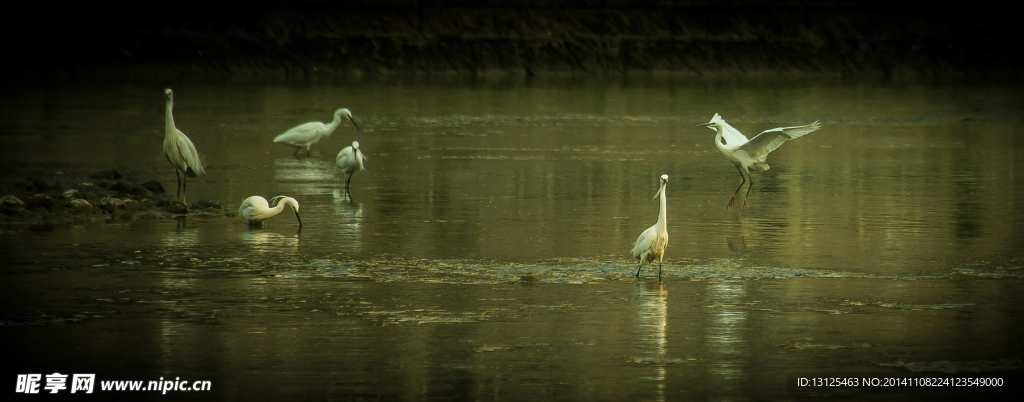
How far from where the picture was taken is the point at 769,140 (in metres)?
14.0

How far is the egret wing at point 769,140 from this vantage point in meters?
13.3

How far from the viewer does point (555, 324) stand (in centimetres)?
779

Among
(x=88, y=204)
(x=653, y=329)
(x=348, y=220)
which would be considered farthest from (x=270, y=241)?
(x=653, y=329)

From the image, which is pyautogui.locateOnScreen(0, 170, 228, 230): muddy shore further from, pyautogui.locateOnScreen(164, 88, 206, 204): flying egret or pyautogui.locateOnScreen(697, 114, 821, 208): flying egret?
pyautogui.locateOnScreen(697, 114, 821, 208): flying egret

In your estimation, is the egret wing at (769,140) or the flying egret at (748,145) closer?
the egret wing at (769,140)

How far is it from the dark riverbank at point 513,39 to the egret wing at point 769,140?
1291 inches

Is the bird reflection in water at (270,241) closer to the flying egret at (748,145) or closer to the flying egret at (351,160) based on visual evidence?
the flying egret at (351,160)

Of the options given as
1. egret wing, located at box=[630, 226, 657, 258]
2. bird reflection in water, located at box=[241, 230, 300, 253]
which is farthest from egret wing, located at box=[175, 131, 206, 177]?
egret wing, located at box=[630, 226, 657, 258]

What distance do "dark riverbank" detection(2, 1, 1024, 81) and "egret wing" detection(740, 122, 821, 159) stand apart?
108 feet

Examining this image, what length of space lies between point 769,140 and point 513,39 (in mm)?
35566

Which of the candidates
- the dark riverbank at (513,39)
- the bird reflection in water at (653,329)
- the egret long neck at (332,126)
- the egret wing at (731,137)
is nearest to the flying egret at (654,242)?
the bird reflection in water at (653,329)

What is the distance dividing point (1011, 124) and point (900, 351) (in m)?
20.1

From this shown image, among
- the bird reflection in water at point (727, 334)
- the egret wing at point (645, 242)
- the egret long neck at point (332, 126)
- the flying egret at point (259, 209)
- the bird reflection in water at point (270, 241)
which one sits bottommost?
the bird reflection in water at point (727, 334)

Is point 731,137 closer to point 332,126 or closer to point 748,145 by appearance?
point 748,145
